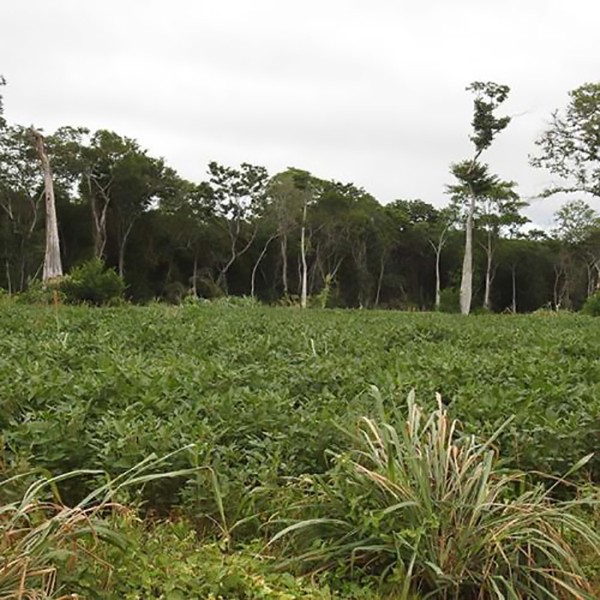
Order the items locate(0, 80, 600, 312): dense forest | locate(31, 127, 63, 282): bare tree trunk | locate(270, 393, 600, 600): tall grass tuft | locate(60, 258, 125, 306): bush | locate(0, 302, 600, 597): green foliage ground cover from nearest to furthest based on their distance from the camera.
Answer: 1. locate(270, 393, 600, 600): tall grass tuft
2. locate(0, 302, 600, 597): green foliage ground cover
3. locate(60, 258, 125, 306): bush
4. locate(31, 127, 63, 282): bare tree trunk
5. locate(0, 80, 600, 312): dense forest

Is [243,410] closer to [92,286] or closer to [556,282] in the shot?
[92,286]

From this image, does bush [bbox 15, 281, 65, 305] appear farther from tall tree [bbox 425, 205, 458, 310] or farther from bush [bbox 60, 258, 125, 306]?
tall tree [bbox 425, 205, 458, 310]

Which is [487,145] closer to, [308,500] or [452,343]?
[452,343]

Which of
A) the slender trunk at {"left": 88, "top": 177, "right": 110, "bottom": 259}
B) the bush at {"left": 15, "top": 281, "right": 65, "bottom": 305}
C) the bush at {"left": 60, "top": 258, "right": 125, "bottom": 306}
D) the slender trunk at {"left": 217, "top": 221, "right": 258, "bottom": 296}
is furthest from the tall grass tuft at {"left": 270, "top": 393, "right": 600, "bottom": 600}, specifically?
the slender trunk at {"left": 217, "top": 221, "right": 258, "bottom": 296}

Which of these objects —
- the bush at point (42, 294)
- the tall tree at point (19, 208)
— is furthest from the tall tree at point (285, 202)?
the bush at point (42, 294)

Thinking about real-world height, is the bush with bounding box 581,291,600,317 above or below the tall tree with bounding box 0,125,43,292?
below

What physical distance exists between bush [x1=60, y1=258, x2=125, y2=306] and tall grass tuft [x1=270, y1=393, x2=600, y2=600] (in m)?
14.7

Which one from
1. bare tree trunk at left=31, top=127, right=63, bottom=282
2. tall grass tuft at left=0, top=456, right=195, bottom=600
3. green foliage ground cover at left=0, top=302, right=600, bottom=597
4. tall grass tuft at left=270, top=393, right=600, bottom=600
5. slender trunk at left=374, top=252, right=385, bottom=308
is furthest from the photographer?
slender trunk at left=374, top=252, right=385, bottom=308

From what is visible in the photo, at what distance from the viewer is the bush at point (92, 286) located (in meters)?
16.6

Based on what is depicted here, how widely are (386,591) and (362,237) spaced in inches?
1562

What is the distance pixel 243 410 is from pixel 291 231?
36.2 m

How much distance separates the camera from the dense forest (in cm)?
3203

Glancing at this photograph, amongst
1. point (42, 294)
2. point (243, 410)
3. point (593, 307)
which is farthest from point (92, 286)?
point (593, 307)

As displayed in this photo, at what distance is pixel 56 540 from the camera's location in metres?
1.88
